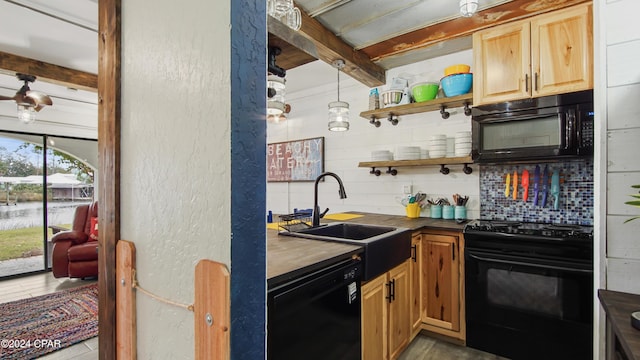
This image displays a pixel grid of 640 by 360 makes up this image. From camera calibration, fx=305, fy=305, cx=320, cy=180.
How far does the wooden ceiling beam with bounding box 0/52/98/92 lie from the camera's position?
9.83 ft

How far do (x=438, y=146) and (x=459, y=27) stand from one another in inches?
39.7

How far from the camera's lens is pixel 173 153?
75 cm

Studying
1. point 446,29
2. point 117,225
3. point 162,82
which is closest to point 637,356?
point 162,82

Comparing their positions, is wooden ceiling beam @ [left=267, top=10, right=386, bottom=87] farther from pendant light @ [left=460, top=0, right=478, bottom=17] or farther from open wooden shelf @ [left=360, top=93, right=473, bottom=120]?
pendant light @ [left=460, top=0, right=478, bottom=17]

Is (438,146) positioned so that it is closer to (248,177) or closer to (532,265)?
(532,265)

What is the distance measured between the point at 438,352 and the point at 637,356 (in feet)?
6.08

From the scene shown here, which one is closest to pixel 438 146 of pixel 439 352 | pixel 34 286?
pixel 439 352

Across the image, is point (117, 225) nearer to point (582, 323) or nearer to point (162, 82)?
point (162, 82)

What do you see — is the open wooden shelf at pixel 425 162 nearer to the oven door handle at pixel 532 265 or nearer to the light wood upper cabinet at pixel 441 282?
the light wood upper cabinet at pixel 441 282

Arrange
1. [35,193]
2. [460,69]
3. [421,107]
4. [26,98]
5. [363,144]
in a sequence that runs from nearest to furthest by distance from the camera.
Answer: [460,69] < [421,107] < [26,98] < [363,144] < [35,193]

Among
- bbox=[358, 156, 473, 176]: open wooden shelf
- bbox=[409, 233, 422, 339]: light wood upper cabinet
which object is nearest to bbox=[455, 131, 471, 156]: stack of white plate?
bbox=[358, 156, 473, 176]: open wooden shelf

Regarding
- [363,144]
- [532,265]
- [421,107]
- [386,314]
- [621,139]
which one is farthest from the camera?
[363,144]

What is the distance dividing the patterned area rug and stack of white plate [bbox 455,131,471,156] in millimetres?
3596

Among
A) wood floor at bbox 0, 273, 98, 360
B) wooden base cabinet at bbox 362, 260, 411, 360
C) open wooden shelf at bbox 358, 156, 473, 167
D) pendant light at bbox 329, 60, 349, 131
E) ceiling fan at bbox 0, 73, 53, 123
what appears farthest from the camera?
wood floor at bbox 0, 273, 98, 360
